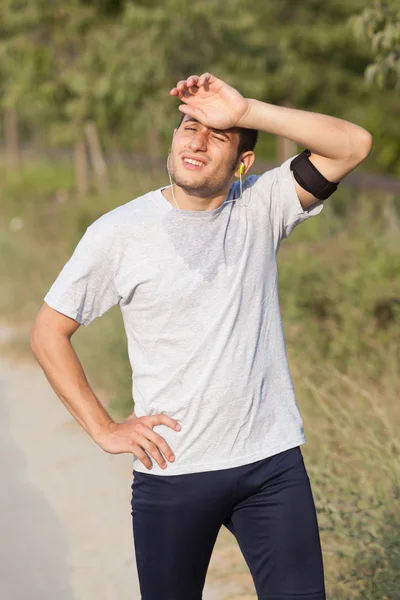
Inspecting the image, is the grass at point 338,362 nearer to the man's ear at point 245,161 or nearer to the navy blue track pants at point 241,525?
the navy blue track pants at point 241,525

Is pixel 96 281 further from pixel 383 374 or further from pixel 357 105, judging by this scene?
pixel 357 105

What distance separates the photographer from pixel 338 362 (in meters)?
7.19

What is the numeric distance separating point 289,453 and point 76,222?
9.76 metres

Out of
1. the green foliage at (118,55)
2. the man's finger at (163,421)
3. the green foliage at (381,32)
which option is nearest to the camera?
the man's finger at (163,421)

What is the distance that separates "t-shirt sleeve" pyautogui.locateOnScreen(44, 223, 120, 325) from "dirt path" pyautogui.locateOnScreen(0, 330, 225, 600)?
2.19m

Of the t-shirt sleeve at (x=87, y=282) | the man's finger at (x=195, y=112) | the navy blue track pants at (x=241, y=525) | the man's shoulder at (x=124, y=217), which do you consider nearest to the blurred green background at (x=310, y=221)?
the navy blue track pants at (x=241, y=525)

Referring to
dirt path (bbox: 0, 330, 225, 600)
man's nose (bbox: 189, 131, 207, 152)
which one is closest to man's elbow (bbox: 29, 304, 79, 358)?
man's nose (bbox: 189, 131, 207, 152)

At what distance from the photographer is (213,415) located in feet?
9.51

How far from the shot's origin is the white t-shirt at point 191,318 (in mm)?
2908

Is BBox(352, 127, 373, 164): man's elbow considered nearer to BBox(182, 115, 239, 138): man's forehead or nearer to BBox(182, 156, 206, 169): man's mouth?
BBox(182, 115, 239, 138): man's forehead

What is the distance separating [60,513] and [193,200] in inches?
136

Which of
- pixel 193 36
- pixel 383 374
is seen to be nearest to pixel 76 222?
pixel 193 36

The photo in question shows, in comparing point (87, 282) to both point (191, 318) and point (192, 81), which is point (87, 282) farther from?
point (192, 81)

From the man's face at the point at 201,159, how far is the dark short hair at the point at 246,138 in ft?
0.15
